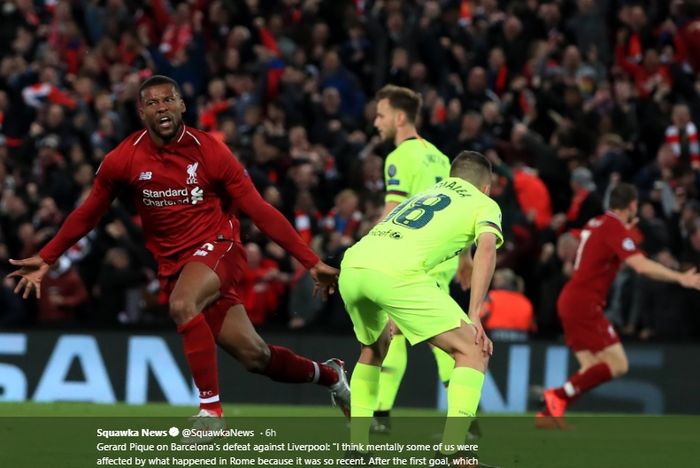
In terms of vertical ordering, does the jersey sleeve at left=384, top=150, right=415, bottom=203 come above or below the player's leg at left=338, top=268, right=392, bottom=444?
above

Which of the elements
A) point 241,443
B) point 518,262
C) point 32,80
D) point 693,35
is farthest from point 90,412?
point 693,35

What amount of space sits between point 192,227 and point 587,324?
473 cm

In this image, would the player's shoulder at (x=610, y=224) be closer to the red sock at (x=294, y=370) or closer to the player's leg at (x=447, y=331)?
the red sock at (x=294, y=370)

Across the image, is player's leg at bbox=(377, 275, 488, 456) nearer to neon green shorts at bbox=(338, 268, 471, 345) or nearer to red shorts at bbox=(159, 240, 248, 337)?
neon green shorts at bbox=(338, 268, 471, 345)

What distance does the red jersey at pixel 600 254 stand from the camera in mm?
13258

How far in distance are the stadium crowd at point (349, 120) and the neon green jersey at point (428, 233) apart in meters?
7.19

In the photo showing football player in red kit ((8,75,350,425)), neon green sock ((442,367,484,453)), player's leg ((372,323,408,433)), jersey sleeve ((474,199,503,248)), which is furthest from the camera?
player's leg ((372,323,408,433))

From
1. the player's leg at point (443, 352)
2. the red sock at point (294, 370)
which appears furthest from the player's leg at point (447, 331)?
the player's leg at point (443, 352)

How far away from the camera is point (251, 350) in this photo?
10164mm

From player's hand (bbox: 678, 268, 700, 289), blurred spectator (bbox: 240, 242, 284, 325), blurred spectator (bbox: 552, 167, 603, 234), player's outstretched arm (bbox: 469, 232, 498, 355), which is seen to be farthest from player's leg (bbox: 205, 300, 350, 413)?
blurred spectator (bbox: 552, 167, 603, 234)

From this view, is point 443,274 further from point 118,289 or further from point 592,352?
point 118,289

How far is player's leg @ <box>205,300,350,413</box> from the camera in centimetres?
1016

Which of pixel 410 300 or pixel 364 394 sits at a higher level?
pixel 410 300

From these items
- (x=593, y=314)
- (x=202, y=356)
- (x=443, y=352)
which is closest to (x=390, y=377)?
(x=443, y=352)
